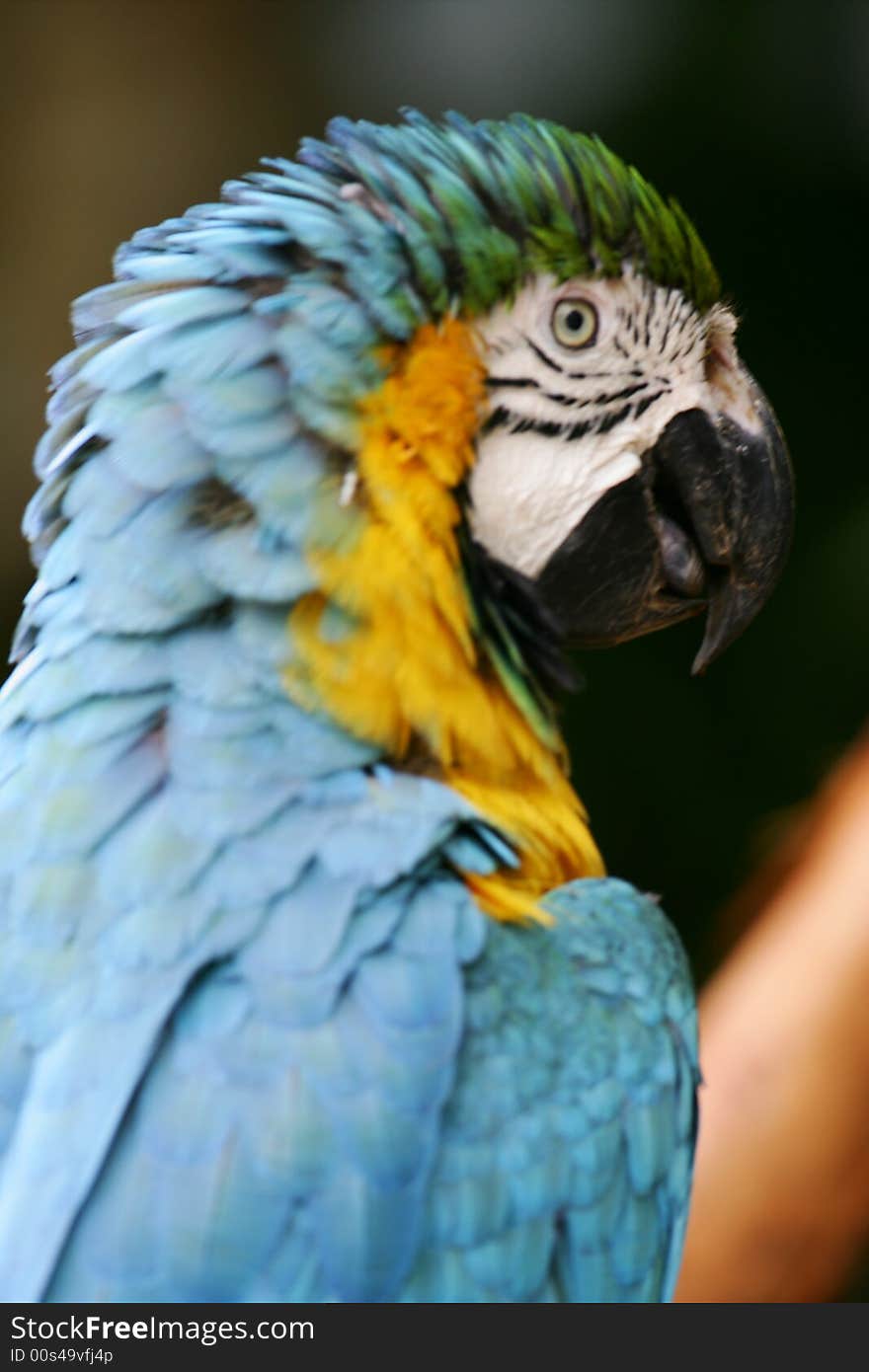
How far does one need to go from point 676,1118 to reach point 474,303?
20.8 inches

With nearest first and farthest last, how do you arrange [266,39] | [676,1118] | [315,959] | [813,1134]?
[315,959]
[676,1118]
[813,1134]
[266,39]

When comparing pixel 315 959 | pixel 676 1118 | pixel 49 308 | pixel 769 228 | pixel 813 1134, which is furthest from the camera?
pixel 769 228

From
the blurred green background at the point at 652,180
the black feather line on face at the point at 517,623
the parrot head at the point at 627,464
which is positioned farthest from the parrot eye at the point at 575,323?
the blurred green background at the point at 652,180

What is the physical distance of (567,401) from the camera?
900 mm

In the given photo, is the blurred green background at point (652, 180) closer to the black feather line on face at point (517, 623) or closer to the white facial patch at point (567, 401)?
the white facial patch at point (567, 401)

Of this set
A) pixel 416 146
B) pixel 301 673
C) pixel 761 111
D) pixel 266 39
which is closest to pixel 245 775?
pixel 301 673

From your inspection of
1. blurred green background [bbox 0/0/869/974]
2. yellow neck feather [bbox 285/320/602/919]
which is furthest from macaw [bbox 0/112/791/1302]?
blurred green background [bbox 0/0/869/974]

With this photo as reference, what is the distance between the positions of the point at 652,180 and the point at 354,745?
4.15 feet

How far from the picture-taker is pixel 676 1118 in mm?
847

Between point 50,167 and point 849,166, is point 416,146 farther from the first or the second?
point 849,166

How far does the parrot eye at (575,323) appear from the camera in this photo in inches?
35.3

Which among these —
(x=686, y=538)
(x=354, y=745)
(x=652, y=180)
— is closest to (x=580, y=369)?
(x=686, y=538)

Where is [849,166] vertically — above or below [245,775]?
above

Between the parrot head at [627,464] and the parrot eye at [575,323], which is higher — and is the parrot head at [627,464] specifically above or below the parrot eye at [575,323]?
below
